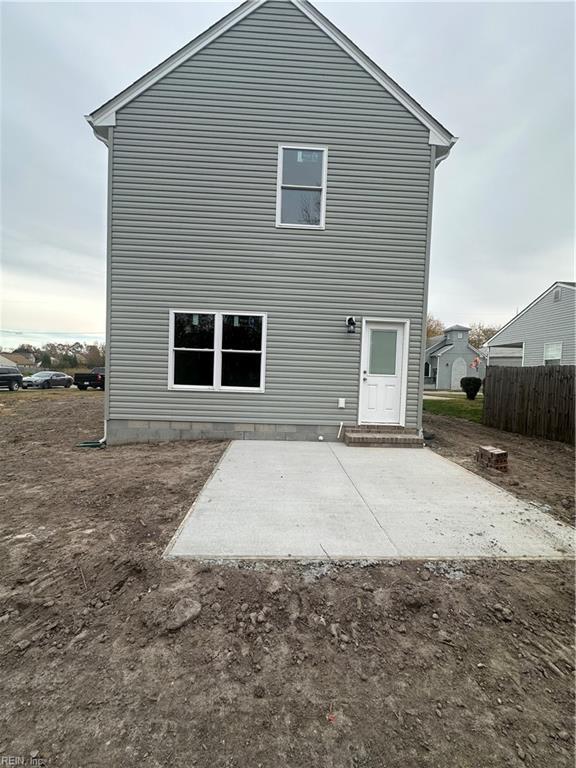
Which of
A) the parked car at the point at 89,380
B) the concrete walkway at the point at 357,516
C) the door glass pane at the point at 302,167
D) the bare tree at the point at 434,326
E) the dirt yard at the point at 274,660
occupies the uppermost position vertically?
the bare tree at the point at 434,326

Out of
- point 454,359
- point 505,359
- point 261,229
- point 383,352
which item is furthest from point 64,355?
point 505,359

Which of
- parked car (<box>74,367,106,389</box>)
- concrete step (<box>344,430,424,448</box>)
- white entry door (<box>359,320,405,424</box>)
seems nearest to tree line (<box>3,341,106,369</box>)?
parked car (<box>74,367,106,389</box>)

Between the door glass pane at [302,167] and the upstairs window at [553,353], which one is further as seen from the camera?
the upstairs window at [553,353]

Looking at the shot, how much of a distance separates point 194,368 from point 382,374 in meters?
3.78

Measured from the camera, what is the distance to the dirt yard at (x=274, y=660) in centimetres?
147

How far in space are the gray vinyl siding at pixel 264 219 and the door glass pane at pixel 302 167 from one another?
0.21m

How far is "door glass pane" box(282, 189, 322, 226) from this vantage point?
273 inches

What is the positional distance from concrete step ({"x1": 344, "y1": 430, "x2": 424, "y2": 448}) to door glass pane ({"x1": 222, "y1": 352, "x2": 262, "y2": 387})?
83.7 inches

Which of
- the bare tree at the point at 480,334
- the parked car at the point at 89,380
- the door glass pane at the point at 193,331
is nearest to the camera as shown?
the door glass pane at the point at 193,331

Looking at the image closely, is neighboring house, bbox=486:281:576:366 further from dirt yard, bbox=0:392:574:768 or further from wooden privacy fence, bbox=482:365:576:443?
dirt yard, bbox=0:392:574:768

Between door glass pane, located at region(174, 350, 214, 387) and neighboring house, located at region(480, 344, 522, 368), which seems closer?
door glass pane, located at region(174, 350, 214, 387)

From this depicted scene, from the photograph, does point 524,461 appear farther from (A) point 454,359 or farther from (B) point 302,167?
(A) point 454,359

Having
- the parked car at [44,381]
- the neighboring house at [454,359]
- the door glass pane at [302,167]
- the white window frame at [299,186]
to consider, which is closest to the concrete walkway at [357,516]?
the white window frame at [299,186]

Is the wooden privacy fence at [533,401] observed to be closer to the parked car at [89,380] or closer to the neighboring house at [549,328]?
the neighboring house at [549,328]
